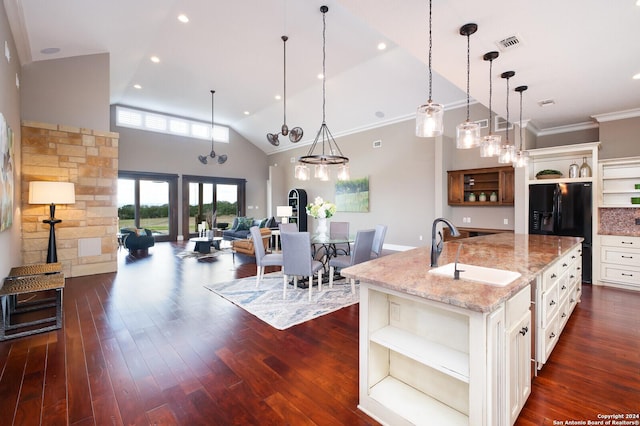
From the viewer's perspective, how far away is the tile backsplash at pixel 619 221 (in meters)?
4.71

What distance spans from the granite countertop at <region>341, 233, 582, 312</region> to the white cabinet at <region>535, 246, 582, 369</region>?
131mm

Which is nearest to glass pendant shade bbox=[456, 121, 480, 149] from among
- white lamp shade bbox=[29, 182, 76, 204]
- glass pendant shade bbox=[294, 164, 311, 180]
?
glass pendant shade bbox=[294, 164, 311, 180]

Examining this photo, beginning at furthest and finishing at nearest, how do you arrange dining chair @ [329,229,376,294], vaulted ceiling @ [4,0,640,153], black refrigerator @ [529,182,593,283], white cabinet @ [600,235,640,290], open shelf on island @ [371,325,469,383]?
black refrigerator @ [529,182,593,283] < white cabinet @ [600,235,640,290] < dining chair @ [329,229,376,294] < vaulted ceiling @ [4,0,640,153] < open shelf on island @ [371,325,469,383]

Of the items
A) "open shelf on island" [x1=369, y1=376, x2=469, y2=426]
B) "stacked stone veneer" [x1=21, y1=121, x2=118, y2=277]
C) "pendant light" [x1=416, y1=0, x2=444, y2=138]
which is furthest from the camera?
"stacked stone veneer" [x1=21, y1=121, x2=118, y2=277]

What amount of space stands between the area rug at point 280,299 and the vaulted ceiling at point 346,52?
9.83ft

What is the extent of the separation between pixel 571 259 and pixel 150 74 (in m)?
8.64

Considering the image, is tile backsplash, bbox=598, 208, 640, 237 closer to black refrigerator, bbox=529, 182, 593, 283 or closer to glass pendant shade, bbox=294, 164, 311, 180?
black refrigerator, bbox=529, 182, 593, 283

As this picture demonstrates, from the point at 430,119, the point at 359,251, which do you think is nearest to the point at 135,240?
the point at 359,251

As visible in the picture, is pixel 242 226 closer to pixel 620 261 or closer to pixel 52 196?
pixel 52 196

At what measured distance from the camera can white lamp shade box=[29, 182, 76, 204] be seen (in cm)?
436

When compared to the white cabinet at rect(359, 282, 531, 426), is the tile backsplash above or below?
above

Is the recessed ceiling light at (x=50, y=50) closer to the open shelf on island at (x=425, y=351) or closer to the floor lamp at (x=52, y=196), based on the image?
the floor lamp at (x=52, y=196)

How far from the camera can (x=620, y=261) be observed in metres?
4.55

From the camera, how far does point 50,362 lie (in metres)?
2.41
